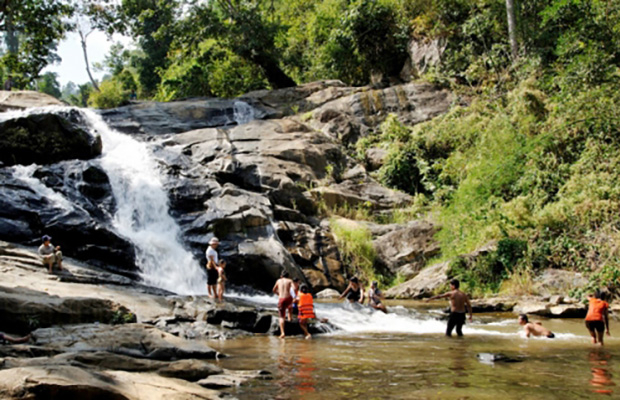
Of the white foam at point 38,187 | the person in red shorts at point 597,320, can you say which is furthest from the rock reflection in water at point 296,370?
the white foam at point 38,187

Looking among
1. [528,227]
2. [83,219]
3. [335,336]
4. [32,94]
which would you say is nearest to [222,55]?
[32,94]

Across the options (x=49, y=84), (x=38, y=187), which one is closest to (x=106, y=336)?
(x=38, y=187)

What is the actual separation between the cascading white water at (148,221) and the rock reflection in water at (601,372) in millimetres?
11316

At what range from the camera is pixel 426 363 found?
8648 millimetres

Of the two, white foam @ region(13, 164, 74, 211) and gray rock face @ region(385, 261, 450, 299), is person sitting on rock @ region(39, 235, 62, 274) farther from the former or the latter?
gray rock face @ region(385, 261, 450, 299)

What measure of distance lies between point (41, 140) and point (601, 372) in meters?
18.5

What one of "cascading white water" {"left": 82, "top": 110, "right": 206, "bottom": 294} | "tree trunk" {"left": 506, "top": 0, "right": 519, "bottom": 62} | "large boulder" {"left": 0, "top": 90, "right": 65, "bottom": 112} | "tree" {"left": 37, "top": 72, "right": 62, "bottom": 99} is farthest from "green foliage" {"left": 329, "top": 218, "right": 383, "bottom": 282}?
"tree" {"left": 37, "top": 72, "right": 62, "bottom": 99}

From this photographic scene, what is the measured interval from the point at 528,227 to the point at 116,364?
48.5 feet

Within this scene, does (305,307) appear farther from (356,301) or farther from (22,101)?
(22,101)

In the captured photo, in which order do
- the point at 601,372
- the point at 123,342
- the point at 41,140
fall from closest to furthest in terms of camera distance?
1. the point at 601,372
2. the point at 123,342
3. the point at 41,140

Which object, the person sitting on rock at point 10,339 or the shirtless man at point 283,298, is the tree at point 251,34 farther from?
the person sitting on rock at point 10,339

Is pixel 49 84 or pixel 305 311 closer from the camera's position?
pixel 305 311

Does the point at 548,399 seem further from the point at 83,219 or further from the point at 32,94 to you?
the point at 32,94

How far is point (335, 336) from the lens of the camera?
12.2 m
